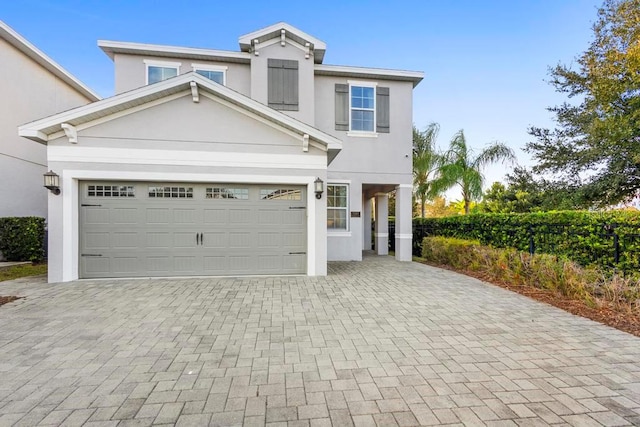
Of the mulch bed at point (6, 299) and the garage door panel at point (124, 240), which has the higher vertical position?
the garage door panel at point (124, 240)

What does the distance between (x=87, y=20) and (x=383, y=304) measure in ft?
48.5

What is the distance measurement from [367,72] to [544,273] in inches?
331

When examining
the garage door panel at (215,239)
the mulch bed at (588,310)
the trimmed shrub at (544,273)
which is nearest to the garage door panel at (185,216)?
the garage door panel at (215,239)

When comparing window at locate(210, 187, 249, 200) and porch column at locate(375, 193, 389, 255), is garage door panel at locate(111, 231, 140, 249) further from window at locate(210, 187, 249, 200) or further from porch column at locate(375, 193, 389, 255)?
porch column at locate(375, 193, 389, 255)

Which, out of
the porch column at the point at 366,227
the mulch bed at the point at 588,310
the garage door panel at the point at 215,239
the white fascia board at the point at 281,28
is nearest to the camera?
the mulch bed at the point at 588,310

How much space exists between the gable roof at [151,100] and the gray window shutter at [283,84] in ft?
10.4

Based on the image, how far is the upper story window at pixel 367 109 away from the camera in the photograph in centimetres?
1109

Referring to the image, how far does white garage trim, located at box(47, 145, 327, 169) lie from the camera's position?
276 inches

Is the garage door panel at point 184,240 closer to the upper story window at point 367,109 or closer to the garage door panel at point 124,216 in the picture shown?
the garage door panel at point 124,216

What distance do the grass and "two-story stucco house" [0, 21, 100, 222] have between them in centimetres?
259

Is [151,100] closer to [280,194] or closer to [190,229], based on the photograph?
[190,229]

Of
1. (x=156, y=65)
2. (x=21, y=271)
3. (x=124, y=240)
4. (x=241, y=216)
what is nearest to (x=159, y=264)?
(x=124, y=240)

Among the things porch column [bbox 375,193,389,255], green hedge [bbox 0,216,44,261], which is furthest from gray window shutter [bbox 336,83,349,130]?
green hedge [bbox 0,216,44,261]

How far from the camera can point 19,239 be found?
30.9 feet
